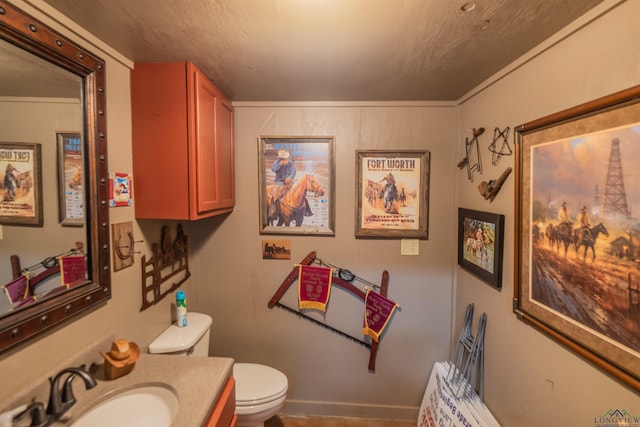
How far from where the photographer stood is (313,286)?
1.93 metres

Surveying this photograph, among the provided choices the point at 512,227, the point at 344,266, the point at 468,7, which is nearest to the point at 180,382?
the point at 344,266

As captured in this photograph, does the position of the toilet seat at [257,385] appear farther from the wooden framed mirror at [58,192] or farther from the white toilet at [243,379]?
the wooden framed mirror at [58,192]

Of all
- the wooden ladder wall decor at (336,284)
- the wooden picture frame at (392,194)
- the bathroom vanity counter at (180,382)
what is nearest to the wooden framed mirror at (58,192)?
the bathroom vanity counter at (180,382)

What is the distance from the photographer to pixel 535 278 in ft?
3.73

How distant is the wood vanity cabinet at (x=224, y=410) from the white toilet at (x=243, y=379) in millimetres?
393

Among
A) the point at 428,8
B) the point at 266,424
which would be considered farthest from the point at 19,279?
the point at 266,424

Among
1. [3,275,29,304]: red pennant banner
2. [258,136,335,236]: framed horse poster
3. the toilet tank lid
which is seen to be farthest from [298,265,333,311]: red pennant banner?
[3,275,29,304]: red pennant banner

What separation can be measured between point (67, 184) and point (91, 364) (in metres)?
0.73

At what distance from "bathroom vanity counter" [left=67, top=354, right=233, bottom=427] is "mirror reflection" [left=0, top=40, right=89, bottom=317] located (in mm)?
403

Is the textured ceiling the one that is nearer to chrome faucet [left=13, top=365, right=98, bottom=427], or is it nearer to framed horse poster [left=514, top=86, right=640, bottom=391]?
framed horse poster [left=514, top=86, right=640, bottom=391]

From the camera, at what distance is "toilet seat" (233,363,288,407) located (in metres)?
1.53

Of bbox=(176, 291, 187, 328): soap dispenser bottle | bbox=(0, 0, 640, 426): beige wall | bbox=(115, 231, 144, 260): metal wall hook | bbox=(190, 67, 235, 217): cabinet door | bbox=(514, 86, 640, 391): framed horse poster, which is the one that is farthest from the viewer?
bbox=(0, 0, 640, 426): beige wall

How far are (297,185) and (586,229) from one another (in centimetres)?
149

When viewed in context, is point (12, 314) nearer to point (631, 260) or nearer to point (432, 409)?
point (631, 260)
